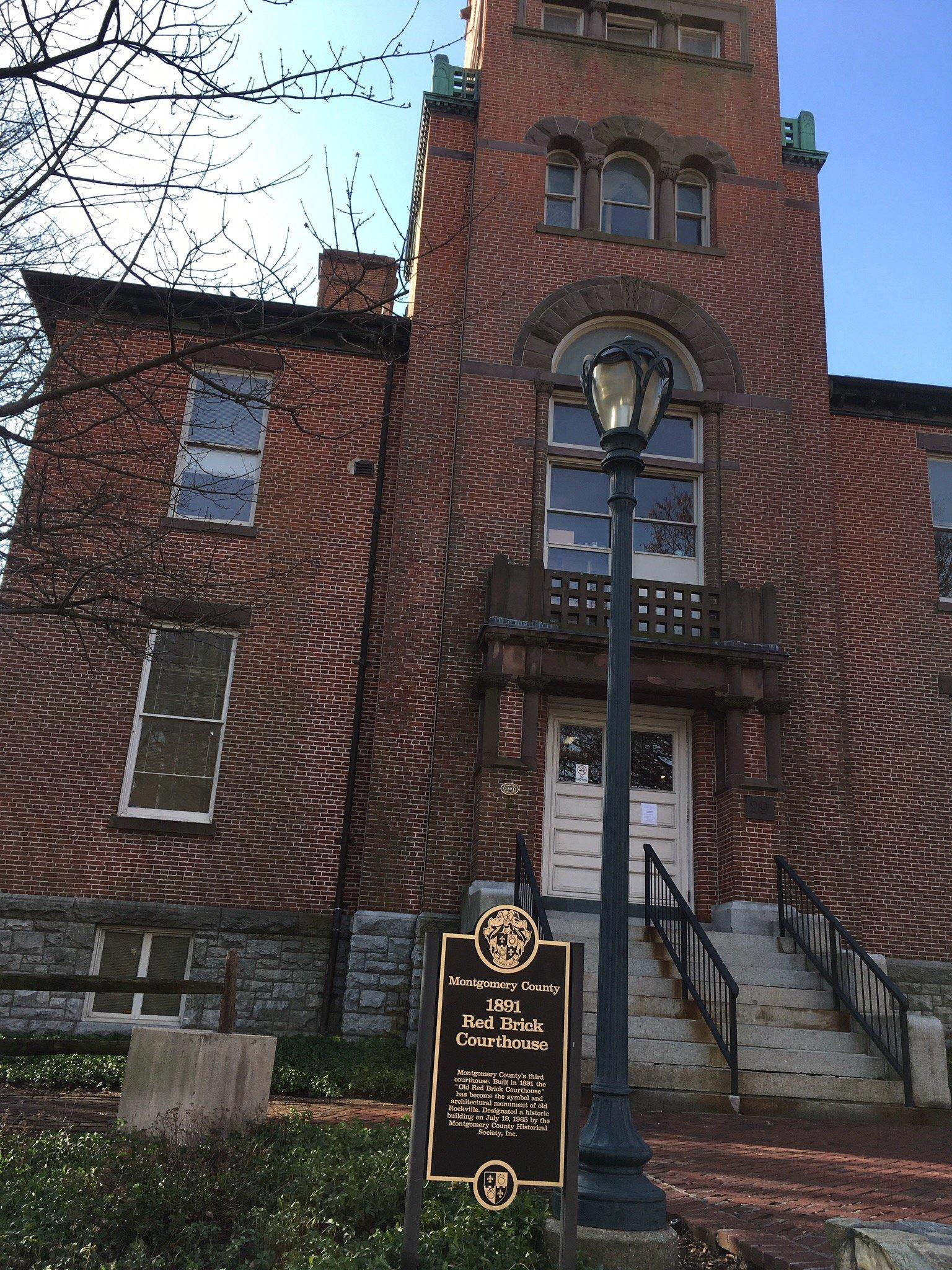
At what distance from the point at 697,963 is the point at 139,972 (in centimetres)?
675

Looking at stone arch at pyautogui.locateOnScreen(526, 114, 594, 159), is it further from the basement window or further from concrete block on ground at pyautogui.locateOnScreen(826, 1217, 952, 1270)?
concrete block on ground at pyautogui.locateOnScreen(826, 1217, 952, 1270)

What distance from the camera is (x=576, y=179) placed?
54.4 feet

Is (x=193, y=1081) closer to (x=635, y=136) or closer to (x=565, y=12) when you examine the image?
(x=635, y=136)

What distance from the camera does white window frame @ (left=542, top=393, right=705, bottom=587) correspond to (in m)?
14.5

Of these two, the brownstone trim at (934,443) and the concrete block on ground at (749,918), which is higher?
the brownstone trim at (934,443)

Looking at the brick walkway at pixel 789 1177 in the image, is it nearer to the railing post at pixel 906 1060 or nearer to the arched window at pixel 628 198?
the railing post at pixel 906 1060

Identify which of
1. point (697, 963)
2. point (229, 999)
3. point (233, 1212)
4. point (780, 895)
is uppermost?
point (780, 895)

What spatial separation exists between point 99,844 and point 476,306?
350 inches

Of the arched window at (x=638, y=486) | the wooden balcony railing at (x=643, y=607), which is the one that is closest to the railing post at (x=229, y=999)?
the wooden balcony railing at (x=643, y=607)

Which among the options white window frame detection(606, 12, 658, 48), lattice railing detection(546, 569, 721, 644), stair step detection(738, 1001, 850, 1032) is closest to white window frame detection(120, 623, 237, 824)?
lattice railing detection(546, 569, 721, 644)

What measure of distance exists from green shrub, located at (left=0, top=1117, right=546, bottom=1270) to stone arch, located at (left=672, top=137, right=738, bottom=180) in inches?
599

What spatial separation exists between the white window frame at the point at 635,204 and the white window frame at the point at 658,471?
3.10 metres

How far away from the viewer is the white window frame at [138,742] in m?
13.3

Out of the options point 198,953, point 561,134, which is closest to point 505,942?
point 198,953
